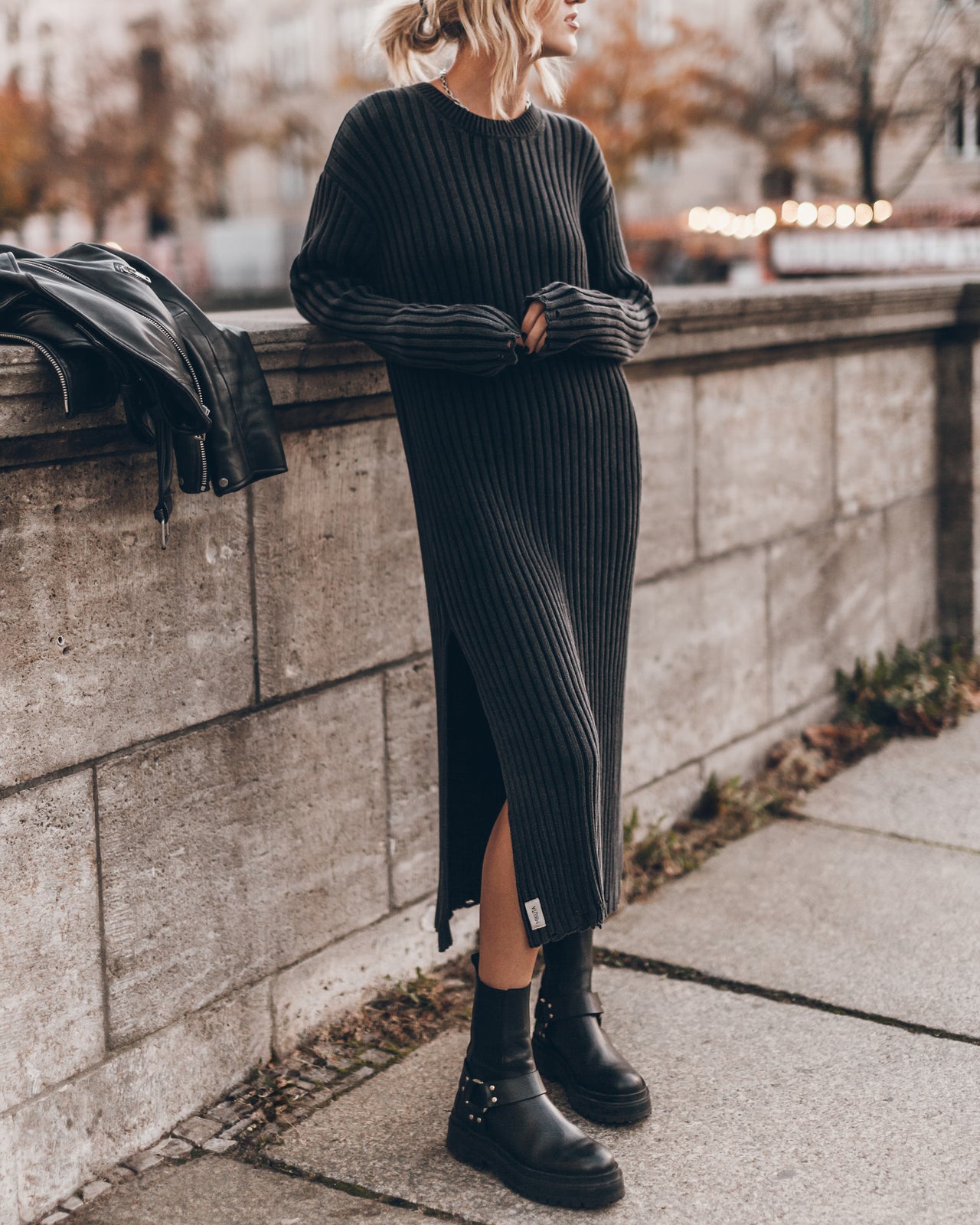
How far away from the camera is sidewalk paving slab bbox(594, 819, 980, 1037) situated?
3467 millimetres

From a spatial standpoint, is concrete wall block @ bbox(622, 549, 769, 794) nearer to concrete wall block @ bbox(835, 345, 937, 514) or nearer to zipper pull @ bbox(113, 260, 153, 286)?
concrete wall block @ bbox(835, 345, 937, 514)

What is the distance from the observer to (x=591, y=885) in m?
2.74

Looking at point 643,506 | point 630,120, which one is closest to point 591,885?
point 643,506

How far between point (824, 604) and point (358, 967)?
258 cm

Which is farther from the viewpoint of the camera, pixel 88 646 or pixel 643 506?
pixel 643 506

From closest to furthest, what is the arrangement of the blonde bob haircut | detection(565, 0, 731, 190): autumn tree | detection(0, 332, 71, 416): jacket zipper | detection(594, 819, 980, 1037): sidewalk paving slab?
detection(0, 332, 71, 416): jacket zipper, the blonde bob haircut, detection(594, 819, 980, 1037): sidewalk paving slab, detection(565, 0, 731, 190): autumn tree

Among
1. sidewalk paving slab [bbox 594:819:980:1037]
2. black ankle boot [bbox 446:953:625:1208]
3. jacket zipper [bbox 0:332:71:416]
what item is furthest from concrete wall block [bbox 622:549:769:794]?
jacket zipper [bbox 0:332:71:416]

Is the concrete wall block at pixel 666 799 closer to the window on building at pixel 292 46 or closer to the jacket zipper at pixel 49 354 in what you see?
the jacket zipper at pixel 49 354

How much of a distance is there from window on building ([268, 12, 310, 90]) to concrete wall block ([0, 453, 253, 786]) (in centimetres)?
5771

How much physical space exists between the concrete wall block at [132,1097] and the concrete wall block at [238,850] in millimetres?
53

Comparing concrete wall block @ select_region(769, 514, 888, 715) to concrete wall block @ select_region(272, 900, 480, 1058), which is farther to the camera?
concrete wall block @ select_region(769, 514, 888, 715)

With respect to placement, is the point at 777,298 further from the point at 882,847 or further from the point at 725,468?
the point at 882,847

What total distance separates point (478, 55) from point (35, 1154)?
210 centimetres

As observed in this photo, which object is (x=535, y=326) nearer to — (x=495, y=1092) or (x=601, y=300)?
(x=601, y=300)
